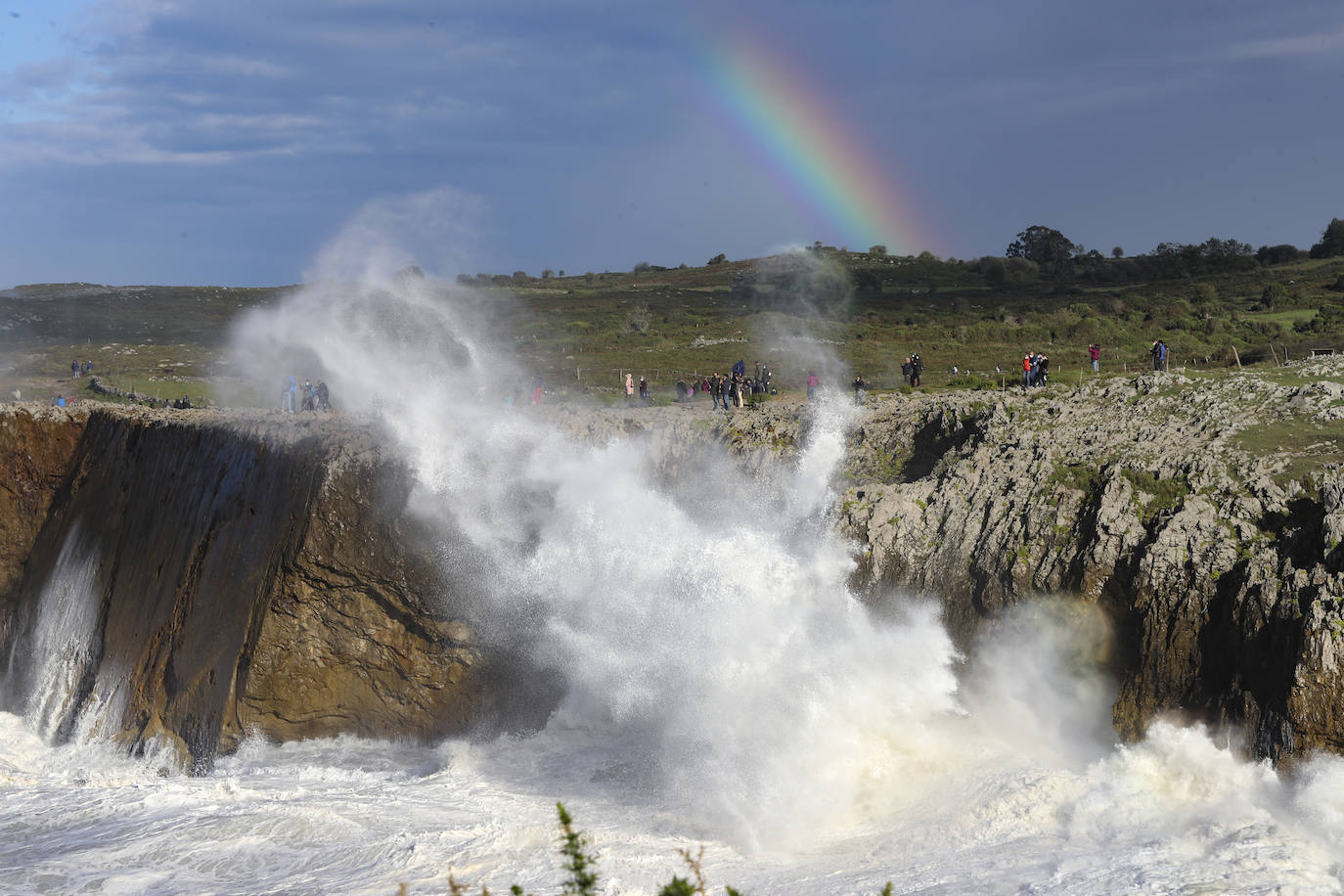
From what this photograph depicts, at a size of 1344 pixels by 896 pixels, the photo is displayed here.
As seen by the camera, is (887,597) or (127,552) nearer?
(887,597)

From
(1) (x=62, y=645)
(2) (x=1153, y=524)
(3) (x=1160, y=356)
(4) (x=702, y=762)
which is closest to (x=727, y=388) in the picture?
(3) (x=1160, y=356)

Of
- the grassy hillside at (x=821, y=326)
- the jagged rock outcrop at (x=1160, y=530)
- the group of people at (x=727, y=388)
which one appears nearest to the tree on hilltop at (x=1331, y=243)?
the grassy hillside at (x=821, y=326)

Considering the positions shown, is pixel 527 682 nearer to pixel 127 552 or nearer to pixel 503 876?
pixel 503 876

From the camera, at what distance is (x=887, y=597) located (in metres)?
13.5

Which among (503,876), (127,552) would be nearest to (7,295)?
(127,552)

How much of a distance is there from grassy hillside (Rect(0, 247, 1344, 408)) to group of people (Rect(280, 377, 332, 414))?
915 cm

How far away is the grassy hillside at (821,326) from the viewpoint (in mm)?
35469

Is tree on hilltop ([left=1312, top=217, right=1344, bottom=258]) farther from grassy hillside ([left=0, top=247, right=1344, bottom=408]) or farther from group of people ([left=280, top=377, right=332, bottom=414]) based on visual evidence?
group of people ([left=280, top=377, right=332, bottom=414])

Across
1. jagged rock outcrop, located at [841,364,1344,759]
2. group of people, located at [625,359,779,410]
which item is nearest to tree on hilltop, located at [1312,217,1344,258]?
group of people, located at [625,359,779,410]

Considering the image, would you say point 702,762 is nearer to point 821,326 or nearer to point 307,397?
point 307,397

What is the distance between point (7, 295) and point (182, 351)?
47181mm

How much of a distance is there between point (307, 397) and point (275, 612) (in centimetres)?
922

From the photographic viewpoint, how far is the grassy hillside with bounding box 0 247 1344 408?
35.5 meters

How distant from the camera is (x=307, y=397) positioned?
81.6ft
